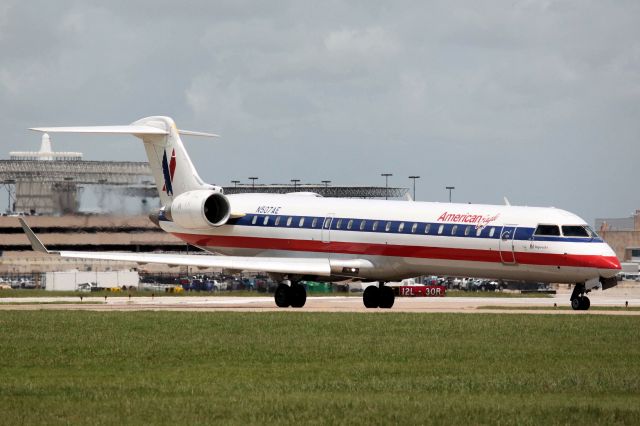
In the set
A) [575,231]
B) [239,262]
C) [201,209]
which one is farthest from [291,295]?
[575,231]

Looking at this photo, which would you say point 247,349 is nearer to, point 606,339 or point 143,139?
point 606,339

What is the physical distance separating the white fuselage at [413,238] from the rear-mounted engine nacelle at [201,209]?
53 centimetres

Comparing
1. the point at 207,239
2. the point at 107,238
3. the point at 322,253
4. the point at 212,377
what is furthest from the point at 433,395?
the point at 107,238

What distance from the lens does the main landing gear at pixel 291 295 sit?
4484 cm

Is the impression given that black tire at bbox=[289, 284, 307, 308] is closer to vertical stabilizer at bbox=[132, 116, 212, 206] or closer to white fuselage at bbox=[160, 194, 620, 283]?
white fuselage at bbox=[160, 194, 620, 283]

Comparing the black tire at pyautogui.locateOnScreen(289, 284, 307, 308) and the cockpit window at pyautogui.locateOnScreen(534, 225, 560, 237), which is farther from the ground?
the cockpit window at pyautogui.locateOnScreen(534, 225, 560, 237)

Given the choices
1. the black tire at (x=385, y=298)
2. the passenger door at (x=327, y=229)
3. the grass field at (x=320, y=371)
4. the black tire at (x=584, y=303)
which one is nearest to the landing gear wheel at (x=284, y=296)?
the passenger door at (x=327, y=229)

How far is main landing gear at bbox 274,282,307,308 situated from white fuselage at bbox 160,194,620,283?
4.40 feet

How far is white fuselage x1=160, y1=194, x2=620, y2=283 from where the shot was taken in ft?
131

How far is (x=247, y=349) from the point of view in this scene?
2558cm

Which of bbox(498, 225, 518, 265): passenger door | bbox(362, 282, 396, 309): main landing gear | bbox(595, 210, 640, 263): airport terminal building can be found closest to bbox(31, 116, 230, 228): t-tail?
bbox(362, 282, 396, 309): main landing gear

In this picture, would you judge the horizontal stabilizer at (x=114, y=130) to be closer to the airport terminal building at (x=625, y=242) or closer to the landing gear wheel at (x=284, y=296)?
the landing gear wheel at (x=284, y=296)

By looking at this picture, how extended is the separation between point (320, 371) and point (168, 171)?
28.1 m

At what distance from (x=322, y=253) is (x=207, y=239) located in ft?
18.2
